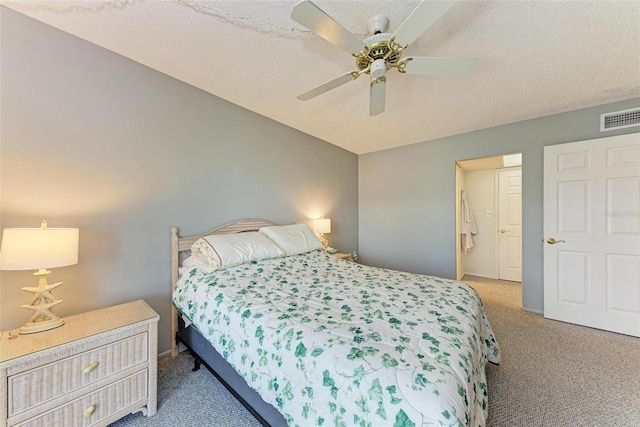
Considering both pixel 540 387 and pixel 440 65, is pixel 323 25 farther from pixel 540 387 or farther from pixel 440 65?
pixel 540 387

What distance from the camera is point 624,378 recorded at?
6.05 feet

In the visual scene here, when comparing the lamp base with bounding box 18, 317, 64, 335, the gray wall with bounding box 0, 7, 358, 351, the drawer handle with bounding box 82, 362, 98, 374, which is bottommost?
the drawer handle with bounding box 82, 362, 98, 374

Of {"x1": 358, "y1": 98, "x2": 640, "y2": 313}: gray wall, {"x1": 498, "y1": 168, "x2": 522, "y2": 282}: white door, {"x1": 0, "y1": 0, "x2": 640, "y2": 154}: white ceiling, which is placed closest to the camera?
{"x1": 0, "y1": 0, "x2": 640, "y2": 154}: white ceiling

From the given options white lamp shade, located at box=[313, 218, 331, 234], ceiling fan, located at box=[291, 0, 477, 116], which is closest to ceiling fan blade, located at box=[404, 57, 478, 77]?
ceiling fan, located at box=[291, 0, 477, 116]

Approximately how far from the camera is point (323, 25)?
1.23 meters

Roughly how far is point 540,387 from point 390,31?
9.02 feet

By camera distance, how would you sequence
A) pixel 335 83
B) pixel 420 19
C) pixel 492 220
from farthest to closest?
pixel 492 220
pixel 335 83
pixel 420 19

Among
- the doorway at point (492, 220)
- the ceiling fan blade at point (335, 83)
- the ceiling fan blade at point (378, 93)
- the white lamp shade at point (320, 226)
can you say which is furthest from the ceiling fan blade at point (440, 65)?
the doorway at point (492, 220)

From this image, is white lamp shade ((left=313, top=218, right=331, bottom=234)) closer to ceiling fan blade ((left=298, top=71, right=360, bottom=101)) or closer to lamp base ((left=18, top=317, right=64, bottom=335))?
ceiling fan blade ((left=298, top=71, right=360, bottom=101))

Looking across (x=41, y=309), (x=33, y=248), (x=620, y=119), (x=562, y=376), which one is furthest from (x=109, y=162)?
(x=620, y=119)

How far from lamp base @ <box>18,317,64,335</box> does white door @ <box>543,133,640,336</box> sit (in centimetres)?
454

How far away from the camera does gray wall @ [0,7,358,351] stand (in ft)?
5.16

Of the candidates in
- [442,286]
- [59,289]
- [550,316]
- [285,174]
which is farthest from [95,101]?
[550,316]

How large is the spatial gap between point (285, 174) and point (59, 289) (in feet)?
7.71
